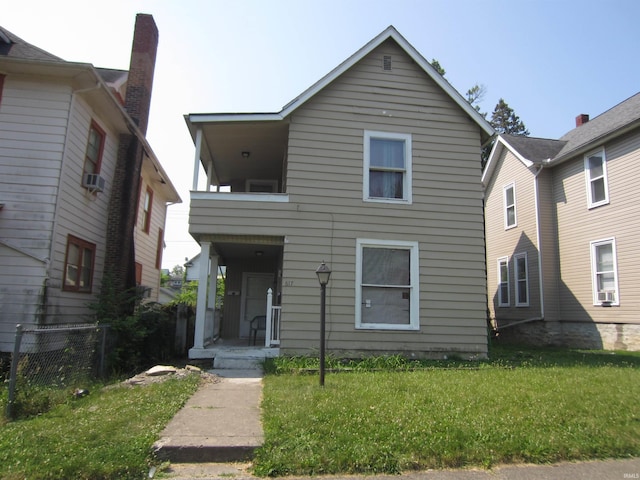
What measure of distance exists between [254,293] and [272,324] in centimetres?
467

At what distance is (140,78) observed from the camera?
14336mm

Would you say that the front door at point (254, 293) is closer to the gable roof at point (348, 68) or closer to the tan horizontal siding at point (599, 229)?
the gable roof at point (348, 68)

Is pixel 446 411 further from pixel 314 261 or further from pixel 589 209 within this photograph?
pixel 589 209

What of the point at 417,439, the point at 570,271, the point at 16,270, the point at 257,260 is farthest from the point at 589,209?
the point at 16,270

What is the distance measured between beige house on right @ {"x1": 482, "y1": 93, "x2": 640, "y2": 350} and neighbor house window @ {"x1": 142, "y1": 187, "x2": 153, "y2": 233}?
14.2 meters

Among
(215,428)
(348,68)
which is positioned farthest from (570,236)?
(215,428)

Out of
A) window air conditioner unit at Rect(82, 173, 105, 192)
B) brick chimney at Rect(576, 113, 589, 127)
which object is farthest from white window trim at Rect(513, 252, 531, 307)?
window air conditioner unit at Rect(82, 173, 105, 192)

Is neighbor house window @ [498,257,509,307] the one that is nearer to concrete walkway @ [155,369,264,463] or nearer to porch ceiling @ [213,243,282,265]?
porch ceiling @ [213,243,282,265]

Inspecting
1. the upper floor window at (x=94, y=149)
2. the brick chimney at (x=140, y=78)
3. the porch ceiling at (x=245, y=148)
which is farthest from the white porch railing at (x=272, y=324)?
the brick chimney at (x=140, y=78)

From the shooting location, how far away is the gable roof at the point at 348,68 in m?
10.2

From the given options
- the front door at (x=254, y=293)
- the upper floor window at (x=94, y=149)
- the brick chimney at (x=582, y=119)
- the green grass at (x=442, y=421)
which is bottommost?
the green grass at (x=442, y=421)

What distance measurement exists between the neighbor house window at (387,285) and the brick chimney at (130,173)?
6.13 meters

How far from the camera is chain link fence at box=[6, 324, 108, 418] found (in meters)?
7.06

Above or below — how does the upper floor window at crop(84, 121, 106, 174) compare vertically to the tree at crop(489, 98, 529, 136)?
below
